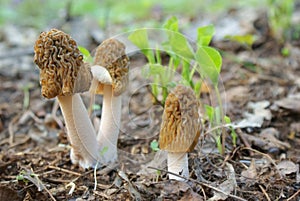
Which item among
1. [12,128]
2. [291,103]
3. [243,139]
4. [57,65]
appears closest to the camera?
[57,65]

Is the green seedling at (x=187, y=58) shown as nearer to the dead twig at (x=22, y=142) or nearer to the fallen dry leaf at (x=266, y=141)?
the fallen dry leaf at (x=266, y=141)

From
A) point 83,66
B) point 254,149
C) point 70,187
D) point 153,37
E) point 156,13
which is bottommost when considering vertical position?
point 70,187

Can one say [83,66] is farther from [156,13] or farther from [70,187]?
[156,13]

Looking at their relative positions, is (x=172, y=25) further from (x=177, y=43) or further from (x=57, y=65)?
(x=57, y=65)

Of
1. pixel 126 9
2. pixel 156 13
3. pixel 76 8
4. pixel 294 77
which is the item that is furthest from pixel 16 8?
pixel 294 77

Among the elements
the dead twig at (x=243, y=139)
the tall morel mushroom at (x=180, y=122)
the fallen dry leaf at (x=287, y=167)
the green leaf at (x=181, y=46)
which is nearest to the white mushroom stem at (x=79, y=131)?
the tall morel mushroom at (x=180, y=122)

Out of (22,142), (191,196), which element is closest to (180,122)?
(191,196)

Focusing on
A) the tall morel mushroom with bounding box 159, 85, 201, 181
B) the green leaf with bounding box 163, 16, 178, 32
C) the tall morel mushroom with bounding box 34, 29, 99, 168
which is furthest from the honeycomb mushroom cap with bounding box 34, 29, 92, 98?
the green leaf with bounding box 163, 16, 178, 32

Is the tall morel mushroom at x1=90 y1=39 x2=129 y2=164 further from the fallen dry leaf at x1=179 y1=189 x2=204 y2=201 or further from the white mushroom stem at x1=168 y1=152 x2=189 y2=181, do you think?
the fallen dry leaf at x1=179 y1=189 x2=204 y2=201

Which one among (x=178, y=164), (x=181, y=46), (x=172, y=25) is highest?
(x=172, y=25)
